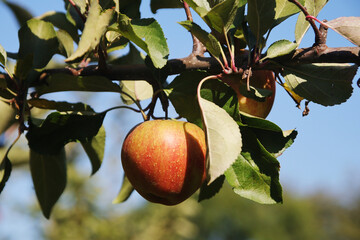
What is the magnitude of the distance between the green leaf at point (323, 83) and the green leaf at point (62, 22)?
64 centimetres

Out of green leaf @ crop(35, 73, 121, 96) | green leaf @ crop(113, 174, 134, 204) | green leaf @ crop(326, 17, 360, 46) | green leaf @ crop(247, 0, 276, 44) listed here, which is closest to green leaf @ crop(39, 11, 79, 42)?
green leaf @ crop(35, 73, 121, 96)

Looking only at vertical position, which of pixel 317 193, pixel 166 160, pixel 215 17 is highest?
pixel 215 17

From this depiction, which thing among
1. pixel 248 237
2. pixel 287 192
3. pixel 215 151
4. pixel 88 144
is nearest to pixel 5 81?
pixel 88 144

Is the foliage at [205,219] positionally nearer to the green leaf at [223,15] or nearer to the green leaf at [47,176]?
the green leaf at [47,176]

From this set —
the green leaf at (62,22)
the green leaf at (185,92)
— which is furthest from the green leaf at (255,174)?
the green leaf at (62,22)

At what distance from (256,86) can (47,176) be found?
57 centimetres

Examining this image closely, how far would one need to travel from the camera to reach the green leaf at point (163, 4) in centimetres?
102

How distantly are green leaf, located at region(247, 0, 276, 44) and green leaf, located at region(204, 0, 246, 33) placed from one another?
0.15 ft

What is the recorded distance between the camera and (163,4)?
104cm

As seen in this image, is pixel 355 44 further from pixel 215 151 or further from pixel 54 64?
pixel 54 64

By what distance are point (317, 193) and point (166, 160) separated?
34511mm

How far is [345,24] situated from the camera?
764 mm

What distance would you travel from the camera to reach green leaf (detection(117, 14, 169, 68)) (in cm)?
70

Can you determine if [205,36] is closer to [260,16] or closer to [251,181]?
[260,16]
